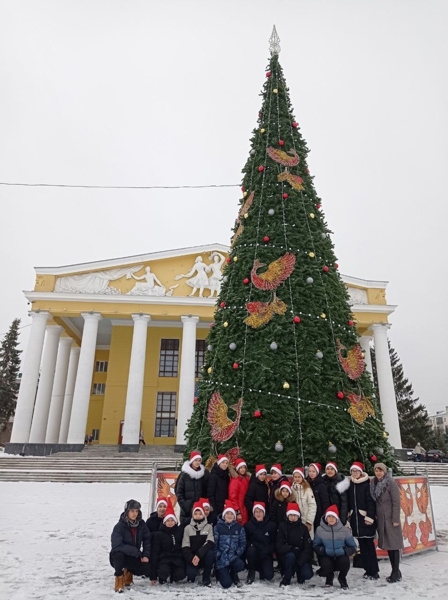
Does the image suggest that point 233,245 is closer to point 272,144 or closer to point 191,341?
point 272,144

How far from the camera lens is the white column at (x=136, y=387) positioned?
21889mm

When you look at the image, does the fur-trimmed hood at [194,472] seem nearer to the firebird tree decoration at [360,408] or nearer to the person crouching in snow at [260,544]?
the person crouching in snow at [260,544]

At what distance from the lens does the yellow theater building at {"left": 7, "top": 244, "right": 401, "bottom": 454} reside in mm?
22422

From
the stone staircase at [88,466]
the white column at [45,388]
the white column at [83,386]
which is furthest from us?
the white column at [45,388]

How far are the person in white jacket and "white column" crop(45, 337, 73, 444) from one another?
24146 millimetres

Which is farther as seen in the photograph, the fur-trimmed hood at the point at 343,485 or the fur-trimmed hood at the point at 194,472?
the fur-trimmed hood at the point at 194,472

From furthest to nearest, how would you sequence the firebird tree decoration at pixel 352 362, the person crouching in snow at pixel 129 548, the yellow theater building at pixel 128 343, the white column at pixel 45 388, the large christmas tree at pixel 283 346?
the white column at pixel 45 388 → the yellow theater building at pixel 128 343 → the firebird tree decoration at pixel 352 362 → the large christmas tree at pixel 283 346 → the person crouching in snow at pixel 129 548

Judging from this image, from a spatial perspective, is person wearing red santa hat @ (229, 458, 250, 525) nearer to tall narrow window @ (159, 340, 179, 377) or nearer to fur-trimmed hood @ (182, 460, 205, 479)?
fur-trimmed hood @ (182, 460, 205, 479)

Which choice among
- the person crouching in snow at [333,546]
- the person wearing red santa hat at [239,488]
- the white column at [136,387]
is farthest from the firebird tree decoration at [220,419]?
the white column at [136,387]

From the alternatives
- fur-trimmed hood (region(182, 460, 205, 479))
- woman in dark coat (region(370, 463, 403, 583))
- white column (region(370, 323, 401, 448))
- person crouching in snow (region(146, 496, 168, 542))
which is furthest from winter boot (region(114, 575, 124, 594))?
white column (region(370, 323, 401, 448))

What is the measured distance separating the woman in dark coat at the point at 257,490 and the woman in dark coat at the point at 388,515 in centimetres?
121

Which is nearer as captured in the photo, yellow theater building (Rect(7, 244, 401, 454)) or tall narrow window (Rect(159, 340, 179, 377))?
yellow theater building (Rect(7, 244, 401, 454))

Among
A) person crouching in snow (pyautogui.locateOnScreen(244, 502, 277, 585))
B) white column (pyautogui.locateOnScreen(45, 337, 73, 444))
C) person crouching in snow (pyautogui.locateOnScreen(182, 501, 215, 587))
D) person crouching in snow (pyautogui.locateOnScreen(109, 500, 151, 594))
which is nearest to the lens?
person crouching in snow (pyautogui.locateOnScreen(109, 500, 151, 594))

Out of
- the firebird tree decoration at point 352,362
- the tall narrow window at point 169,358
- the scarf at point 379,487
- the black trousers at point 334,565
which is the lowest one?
the black trousers at point 334,565
